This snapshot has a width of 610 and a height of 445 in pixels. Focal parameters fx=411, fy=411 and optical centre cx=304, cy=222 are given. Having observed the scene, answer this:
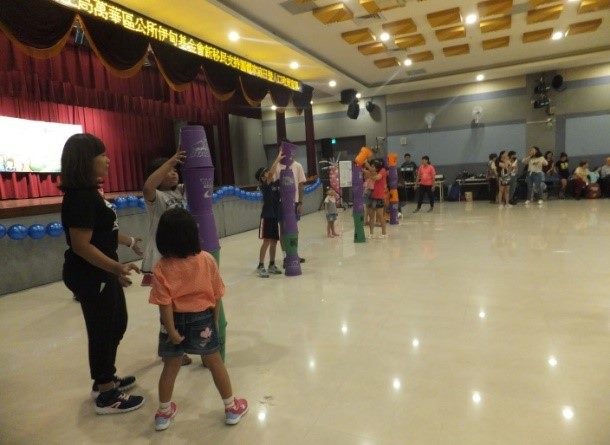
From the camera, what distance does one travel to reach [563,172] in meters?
10.3

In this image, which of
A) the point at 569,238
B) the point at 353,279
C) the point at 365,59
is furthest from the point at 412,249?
the point at 365,59

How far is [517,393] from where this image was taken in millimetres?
1844

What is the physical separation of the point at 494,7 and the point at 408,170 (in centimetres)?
560

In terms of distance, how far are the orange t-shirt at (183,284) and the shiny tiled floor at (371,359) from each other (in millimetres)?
553

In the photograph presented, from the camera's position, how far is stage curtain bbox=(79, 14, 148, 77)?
4855mm

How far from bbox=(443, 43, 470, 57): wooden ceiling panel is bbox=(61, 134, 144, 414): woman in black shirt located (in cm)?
843

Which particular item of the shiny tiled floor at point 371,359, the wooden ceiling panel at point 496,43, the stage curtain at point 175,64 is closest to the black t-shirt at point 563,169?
the wooden ceiling panel at point 496,43

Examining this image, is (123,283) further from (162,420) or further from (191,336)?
(162,420)

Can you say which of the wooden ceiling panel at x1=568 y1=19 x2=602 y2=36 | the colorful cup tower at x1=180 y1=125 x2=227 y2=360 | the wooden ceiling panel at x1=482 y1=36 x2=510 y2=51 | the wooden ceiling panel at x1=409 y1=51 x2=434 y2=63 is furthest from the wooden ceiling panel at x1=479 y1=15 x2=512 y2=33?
the colorful cup tower at x1=180 y1=125 x2=227 y2=360

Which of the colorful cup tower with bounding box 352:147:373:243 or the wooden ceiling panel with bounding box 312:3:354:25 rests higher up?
the wooden ceiling panel with bounding box 312:3:354:25

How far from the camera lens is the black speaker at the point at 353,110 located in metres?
12.0

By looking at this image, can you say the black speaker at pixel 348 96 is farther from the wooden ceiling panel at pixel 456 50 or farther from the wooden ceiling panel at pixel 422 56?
the wooden ceiling panel at pixel 456 50

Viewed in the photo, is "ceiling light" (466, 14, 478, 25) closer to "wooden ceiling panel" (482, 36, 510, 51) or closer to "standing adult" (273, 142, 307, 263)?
"wooden ceiling panel" (482, 36, 510, 51)

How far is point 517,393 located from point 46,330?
3.11 metres
